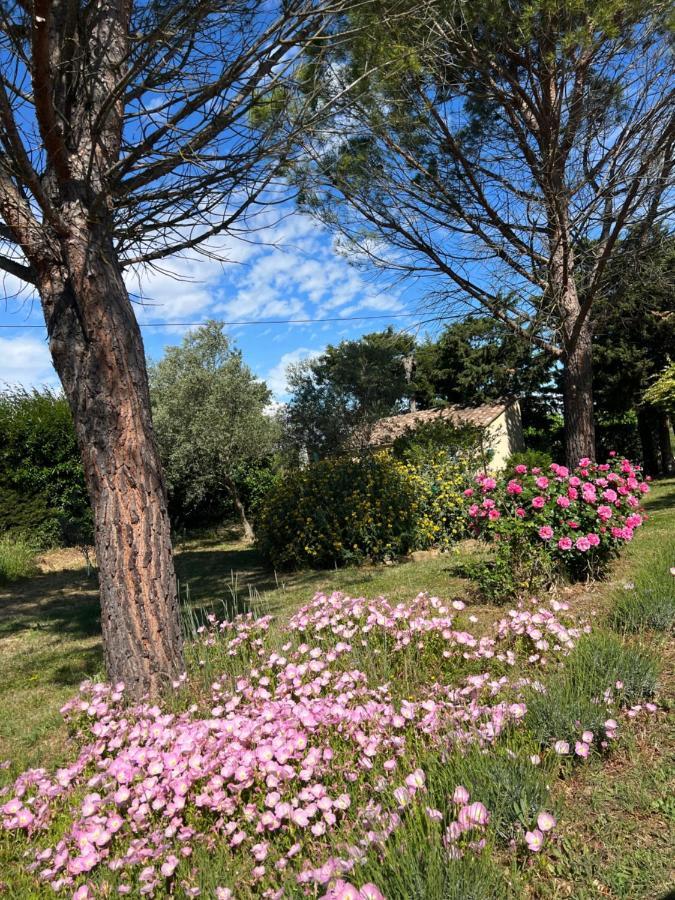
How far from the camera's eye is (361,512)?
8188mm

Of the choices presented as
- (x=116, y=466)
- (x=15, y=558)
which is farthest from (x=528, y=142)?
(x=15, y=558)

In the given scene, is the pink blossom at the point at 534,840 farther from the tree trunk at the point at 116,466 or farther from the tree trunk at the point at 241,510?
the tree trunk at the point at 241,510

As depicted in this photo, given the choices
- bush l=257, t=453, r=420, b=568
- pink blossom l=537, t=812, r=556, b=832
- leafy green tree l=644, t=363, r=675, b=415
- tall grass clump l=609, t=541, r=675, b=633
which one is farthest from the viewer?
leafy green tree l=644, t=363, r=675, b=415

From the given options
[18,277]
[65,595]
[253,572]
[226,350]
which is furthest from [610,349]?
[18,277]

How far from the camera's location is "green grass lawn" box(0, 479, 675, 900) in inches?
68.6

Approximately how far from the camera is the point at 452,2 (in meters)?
5.01

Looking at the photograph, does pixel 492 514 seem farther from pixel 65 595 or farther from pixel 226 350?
pixel 226 350

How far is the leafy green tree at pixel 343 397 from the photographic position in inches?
689

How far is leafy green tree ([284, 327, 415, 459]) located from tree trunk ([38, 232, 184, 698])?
44.7 feet

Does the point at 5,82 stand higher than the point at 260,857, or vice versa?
the point at 5,82

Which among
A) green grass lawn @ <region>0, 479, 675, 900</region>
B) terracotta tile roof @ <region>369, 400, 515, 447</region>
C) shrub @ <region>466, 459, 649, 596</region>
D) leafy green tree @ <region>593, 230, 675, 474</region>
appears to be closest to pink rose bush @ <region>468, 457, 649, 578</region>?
shrub @ <region>466, 459, 649, 596</region>

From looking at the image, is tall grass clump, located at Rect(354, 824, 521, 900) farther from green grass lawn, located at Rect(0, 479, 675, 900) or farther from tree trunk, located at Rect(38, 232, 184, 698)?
tree trunk, located at Rect(38, 232, 184, 698)

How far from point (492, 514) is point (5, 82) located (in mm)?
4198

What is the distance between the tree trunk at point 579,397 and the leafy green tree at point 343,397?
32.1 ft
